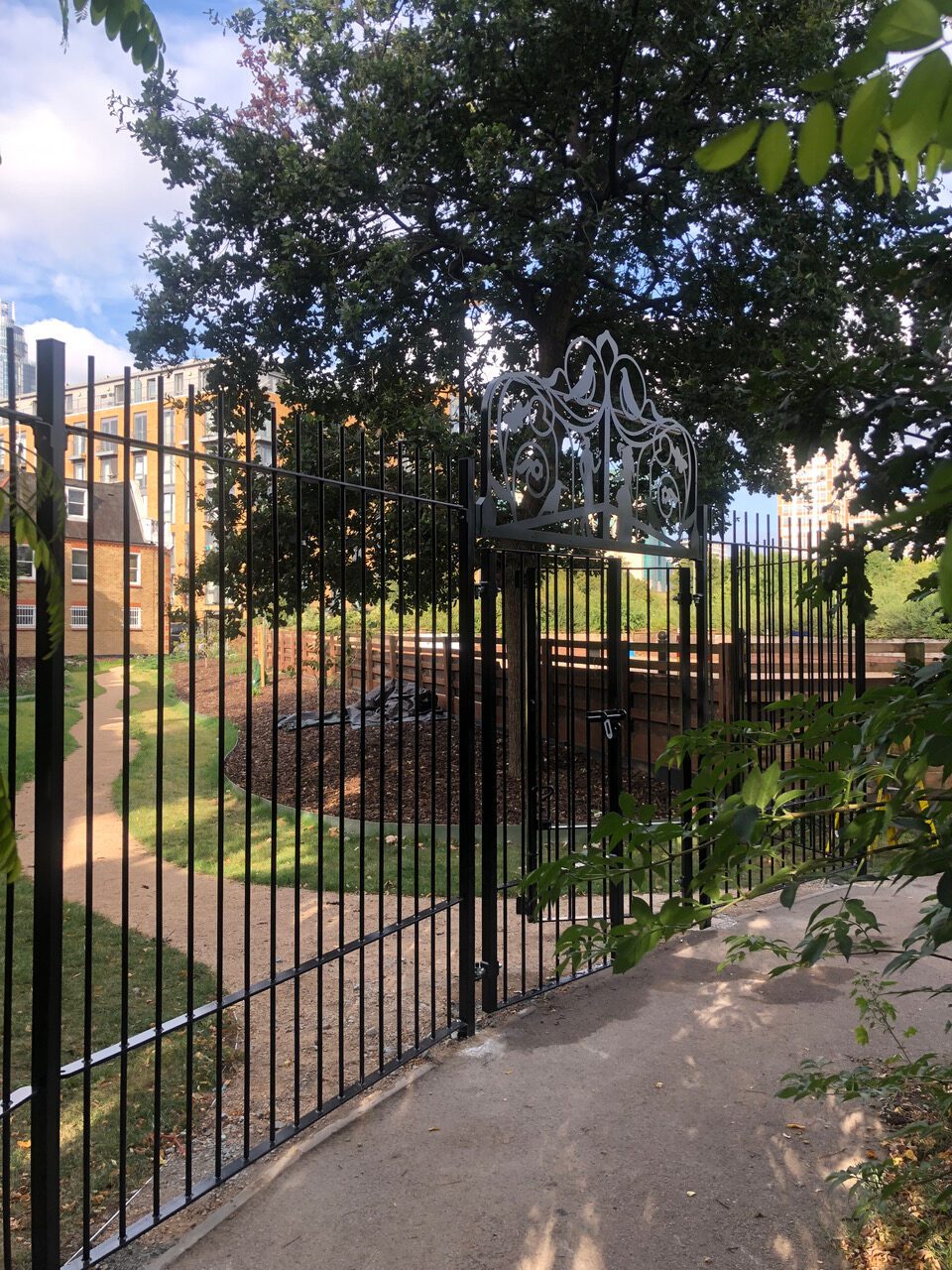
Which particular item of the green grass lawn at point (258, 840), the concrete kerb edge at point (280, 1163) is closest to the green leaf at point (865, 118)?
the concrete kerb edge at point (280, 1163)

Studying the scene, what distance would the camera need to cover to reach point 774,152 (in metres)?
0.83

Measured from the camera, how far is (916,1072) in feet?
7.57

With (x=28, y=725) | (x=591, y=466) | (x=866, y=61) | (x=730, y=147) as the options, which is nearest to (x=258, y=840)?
(x=591, y=466)

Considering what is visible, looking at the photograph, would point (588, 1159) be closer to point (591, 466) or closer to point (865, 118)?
point (591, 466)

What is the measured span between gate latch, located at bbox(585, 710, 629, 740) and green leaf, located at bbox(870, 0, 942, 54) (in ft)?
17.0

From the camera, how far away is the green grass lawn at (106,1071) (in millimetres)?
3764

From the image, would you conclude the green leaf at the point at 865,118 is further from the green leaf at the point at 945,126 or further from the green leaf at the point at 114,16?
the green leaf at the point at 114,16

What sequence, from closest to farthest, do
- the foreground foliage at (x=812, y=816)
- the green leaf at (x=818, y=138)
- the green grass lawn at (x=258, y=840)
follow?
the green leaf at (x=818, y=138) < the foreground foliage at (x=812, y=816) < the green grass lawn at (x=258, y=840)

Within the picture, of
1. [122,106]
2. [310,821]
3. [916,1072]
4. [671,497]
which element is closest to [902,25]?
[916,1072]

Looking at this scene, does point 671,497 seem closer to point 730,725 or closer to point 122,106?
point 730,725

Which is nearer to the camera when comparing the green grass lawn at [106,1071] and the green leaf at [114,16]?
the green leaf at [114,16]

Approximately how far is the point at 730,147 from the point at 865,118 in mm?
117

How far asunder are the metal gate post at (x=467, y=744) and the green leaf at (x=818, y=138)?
4.09m

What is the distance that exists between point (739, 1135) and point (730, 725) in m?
2.95
